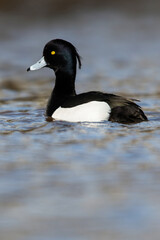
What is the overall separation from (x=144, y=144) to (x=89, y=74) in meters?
6.34

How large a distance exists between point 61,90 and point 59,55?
0.45m

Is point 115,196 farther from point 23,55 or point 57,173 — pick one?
point 23,55

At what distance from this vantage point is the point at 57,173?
527cm

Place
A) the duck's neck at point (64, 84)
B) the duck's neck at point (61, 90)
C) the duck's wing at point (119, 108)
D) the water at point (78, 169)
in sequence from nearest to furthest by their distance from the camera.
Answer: the water at point (78, 169), the duck's wing at point (119, 108), the duck's neck at point (61, 90), the duck's neck at point (64, 84)

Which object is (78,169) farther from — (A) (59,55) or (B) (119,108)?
(A) (59,55)

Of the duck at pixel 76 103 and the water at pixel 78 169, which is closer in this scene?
the water at pixel 78 169

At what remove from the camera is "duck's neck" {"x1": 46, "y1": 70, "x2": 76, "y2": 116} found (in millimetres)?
8188

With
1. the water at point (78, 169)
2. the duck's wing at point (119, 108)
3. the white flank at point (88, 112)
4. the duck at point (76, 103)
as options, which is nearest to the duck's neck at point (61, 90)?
the duck at point (76, 103)

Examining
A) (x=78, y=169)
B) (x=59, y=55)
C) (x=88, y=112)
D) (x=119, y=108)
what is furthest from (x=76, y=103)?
(x=78, y=169)

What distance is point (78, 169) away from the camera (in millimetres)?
5387

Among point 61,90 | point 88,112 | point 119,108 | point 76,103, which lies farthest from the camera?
point 61,90

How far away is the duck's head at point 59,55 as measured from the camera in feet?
27.8

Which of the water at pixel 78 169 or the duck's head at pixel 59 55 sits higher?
the duck's head at pixel 59 55

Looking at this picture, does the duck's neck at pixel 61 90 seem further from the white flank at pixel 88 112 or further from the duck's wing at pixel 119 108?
the duck's wing at pixel 119 108
